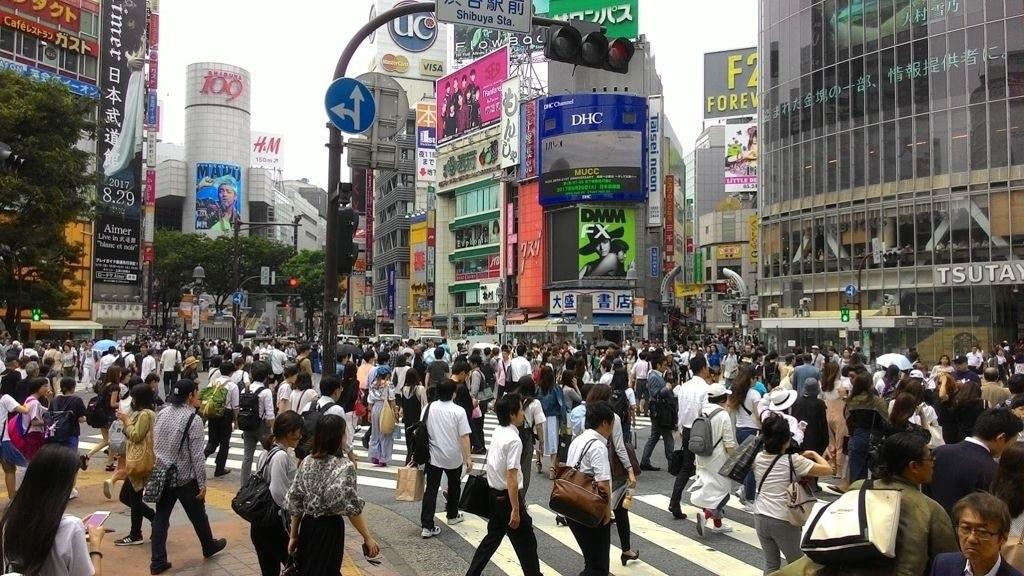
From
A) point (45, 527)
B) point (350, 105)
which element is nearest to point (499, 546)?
point (350, 105)

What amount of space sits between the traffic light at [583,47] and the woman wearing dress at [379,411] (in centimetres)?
610

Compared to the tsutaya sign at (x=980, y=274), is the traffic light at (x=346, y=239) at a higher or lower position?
lower

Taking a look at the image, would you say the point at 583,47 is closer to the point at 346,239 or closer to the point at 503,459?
the point at 346,239

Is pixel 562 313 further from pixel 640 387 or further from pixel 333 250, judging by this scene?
pixel 333 250

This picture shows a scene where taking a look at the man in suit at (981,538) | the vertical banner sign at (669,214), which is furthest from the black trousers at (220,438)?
the vertical banner sign at (669,214)

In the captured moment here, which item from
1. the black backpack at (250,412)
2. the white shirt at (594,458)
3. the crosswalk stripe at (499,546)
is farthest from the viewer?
the black backpack at (250,412)

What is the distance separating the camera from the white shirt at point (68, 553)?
323 cm

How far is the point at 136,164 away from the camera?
53.8m

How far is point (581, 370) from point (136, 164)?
166 ft

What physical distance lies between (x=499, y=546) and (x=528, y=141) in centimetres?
5071

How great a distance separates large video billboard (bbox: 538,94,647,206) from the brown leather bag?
48.9m

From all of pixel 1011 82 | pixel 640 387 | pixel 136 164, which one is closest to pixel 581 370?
pixel 640 387

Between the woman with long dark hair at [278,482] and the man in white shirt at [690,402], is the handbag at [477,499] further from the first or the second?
the man in white shirt at [690,402]

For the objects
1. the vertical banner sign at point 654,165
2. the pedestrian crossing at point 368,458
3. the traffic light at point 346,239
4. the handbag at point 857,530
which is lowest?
the pedestrian crossing at point 368,458
